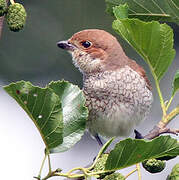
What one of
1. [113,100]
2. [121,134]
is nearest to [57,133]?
[113,100]

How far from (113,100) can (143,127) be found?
334cm

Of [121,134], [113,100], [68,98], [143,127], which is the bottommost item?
[143,127]

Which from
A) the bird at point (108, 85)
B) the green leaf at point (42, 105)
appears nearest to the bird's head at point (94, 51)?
the bird at point (108, 85)

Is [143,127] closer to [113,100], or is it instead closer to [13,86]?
[113,100]

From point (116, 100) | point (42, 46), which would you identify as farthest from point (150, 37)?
point (42, 46)

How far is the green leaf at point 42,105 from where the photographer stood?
1716 millimetres

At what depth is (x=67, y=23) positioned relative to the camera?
588 cm

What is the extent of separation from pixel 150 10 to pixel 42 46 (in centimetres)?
400

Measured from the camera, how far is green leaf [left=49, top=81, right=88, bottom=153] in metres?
1.88

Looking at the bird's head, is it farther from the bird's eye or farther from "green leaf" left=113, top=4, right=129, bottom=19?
"green leaf" left=113, top=4, right=129, bottom=19

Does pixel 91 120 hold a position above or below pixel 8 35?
below

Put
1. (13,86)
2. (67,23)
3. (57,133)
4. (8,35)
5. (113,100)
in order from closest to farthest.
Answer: (13,86)
(57,133)
(113,100)
(67,23)
(8,35)

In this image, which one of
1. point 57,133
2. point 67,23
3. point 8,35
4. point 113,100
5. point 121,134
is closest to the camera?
point 57,133

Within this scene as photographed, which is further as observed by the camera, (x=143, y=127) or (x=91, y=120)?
(x=143, y=127)
